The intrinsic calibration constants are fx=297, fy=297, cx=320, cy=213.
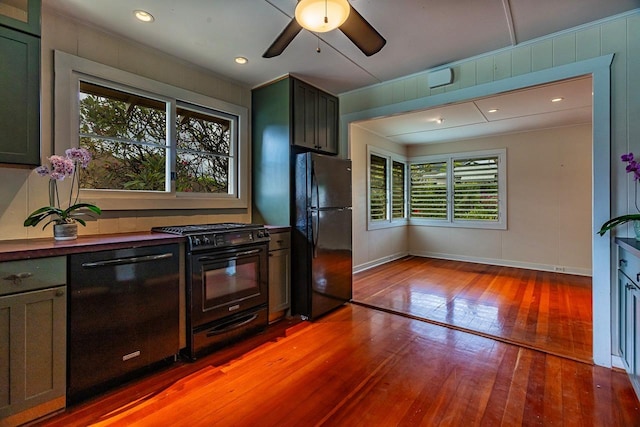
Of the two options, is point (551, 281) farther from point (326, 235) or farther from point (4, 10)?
point (4, 10)

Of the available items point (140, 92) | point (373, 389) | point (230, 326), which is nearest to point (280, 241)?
point (230, 326)

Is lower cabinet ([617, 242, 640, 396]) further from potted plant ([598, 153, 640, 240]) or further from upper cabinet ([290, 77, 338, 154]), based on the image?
upper cabinet ([290, 77, 338, 154])

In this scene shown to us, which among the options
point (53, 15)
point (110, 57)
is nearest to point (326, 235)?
point (110, 57)

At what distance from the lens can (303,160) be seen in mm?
3047

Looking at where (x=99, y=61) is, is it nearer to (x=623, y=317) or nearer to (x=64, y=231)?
(x=64, y=231)

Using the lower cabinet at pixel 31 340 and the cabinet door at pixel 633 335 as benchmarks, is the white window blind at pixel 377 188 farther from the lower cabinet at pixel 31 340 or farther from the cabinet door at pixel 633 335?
the lower cabinet at pixel 31 340

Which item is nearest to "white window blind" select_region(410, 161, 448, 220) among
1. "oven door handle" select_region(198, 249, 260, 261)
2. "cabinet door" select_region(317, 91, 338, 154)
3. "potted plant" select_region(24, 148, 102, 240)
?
"cabinet door" select_region(317, 91, 338, 154)

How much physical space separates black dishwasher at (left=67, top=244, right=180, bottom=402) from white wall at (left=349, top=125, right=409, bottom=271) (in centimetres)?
321

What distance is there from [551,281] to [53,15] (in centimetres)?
631

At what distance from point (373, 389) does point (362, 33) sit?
2.20 meters

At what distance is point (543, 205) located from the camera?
5.09 meters

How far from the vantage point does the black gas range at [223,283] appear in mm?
2258

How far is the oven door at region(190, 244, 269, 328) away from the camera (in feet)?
7.48

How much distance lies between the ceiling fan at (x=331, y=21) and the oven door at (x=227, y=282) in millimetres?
1618
